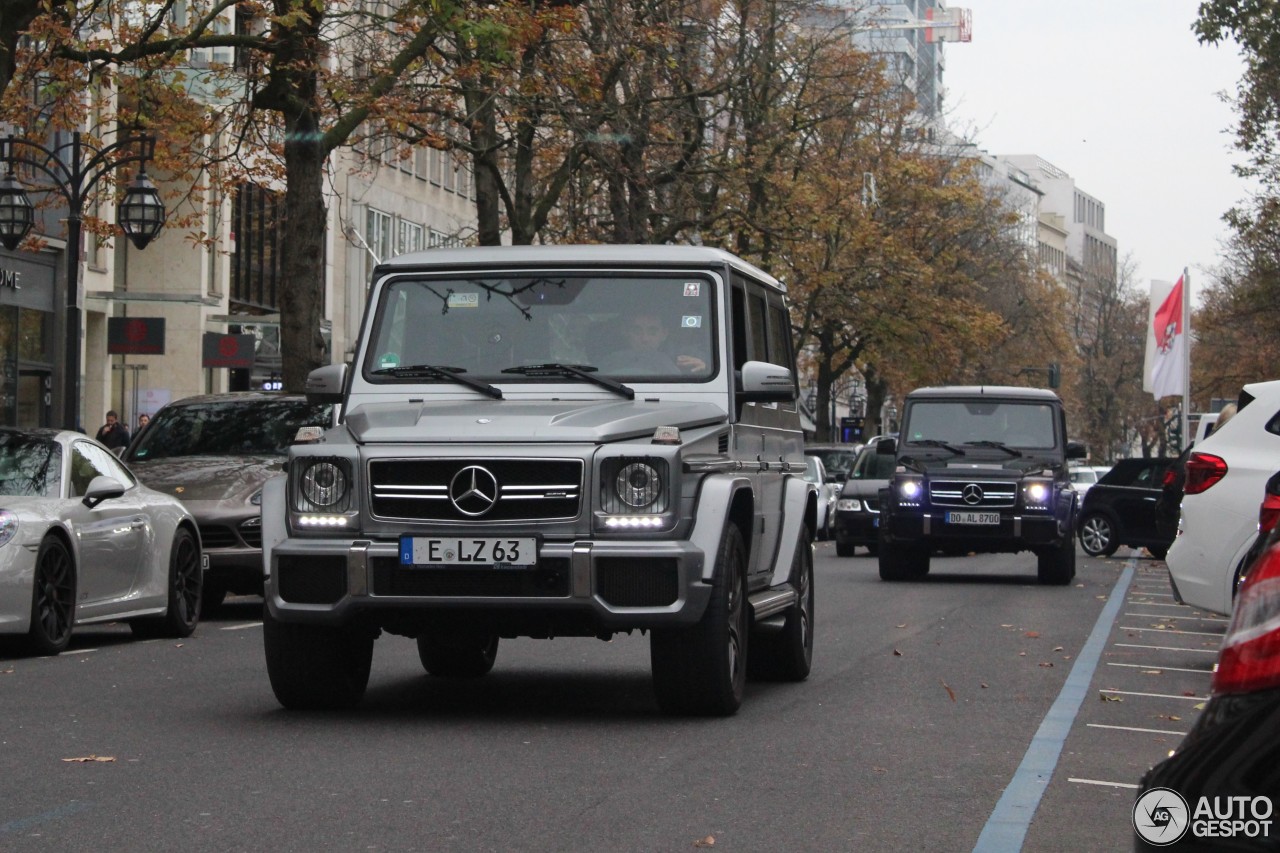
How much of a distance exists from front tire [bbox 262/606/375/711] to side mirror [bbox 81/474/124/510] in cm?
420

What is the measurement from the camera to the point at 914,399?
25.6 metres

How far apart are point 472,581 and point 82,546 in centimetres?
543

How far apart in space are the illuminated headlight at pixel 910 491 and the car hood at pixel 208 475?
30.4ft

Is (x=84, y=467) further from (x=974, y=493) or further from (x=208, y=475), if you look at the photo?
(x=974, y=493)

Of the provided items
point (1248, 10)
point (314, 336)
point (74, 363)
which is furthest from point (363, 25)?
point (1248, 10)

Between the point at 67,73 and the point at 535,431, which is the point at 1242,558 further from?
the point at 67,73

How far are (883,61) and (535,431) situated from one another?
44043 millimetres

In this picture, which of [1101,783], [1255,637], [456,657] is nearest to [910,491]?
[456,657]

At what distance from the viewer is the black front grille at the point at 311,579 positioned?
9555mm

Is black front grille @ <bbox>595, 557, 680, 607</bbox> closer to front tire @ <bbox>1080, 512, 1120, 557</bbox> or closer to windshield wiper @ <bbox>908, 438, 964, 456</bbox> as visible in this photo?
windshield wiper @ <bbox>908, 438, 964, 456</bbox>

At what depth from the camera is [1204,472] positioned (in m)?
13.5

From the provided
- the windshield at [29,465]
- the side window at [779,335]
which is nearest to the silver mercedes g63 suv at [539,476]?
the side window at [779,335]

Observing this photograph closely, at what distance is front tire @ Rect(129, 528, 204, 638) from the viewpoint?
15508 mm

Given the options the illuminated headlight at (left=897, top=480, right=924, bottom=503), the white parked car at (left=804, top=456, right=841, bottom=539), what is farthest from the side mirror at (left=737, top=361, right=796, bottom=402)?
the white parked car at (left=804, top=456, right=841, bottom=539)
